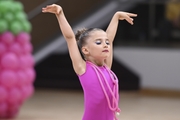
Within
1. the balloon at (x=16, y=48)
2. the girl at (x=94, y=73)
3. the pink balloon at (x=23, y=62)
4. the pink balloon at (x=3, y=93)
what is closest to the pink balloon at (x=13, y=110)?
the pink balloon at (x=3, y=93)

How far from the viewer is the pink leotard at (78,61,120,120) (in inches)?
131

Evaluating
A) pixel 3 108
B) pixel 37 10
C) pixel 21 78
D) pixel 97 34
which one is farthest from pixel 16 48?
pixel 97 34

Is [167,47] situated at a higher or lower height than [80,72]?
lower

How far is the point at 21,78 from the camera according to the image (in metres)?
7.22

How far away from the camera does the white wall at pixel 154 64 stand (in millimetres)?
9734

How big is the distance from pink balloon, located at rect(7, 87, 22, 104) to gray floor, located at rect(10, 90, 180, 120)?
1.41 ft

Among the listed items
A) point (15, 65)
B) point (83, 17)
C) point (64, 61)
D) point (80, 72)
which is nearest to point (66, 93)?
point (64, 61)

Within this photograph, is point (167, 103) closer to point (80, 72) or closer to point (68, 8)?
point (68, 8)

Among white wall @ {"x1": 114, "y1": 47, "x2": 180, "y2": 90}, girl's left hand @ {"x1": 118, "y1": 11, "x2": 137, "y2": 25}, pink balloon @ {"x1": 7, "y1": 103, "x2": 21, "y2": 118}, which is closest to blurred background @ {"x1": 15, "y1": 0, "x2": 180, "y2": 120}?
white wall @ {"x1": 114, "y1": 47, "x2": 180, "y2": 90}

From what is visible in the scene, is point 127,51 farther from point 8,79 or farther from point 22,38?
point 8,79

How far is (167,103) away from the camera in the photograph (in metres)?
8.96

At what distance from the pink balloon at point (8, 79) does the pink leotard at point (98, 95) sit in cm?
386

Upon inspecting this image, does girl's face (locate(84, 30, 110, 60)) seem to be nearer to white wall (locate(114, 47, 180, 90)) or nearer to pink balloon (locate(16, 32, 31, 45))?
pink balloon (locate(16, 32, 31, 45))

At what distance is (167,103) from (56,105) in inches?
74.1
